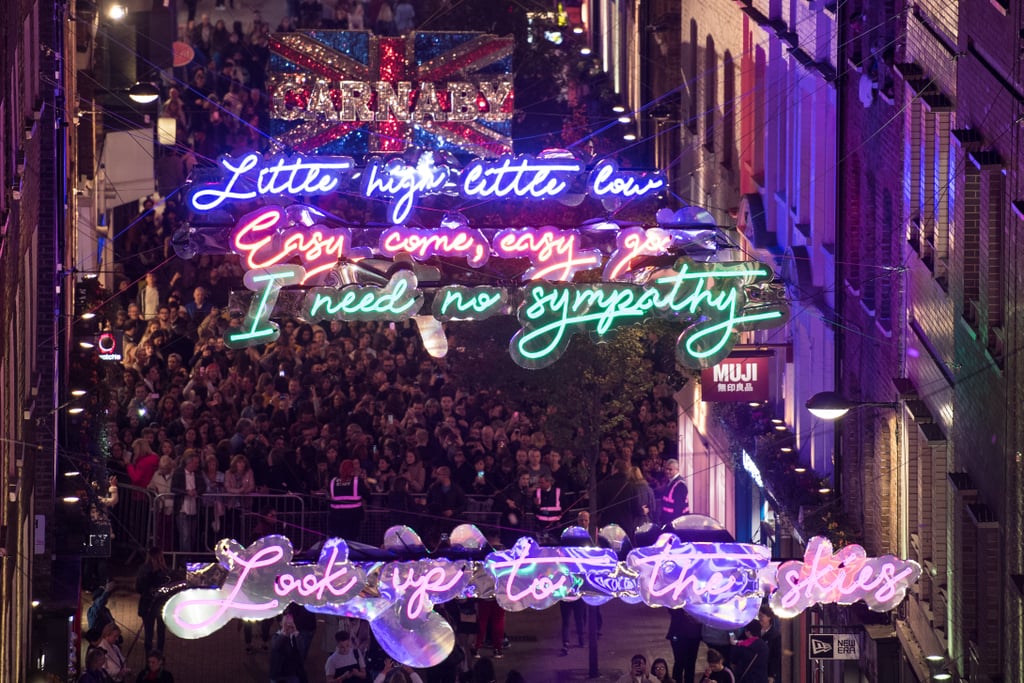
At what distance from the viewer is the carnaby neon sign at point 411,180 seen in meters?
27.1

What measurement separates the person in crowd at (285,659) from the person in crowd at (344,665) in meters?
0.43

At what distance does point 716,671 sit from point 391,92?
21.0m

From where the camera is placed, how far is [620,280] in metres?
26.8

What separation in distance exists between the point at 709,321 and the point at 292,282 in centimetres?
417

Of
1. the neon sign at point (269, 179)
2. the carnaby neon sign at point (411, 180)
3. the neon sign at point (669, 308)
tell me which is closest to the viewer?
the neon sign at point (669, 308)

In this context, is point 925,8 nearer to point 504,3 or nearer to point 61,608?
point 61,608

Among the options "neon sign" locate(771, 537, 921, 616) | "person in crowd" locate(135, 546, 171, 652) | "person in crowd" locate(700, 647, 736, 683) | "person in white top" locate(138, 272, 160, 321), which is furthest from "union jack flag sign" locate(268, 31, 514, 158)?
"neon sign" locate(771, 537, 921, 616)

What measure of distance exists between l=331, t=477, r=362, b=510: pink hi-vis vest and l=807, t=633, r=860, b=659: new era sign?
8.46 meters

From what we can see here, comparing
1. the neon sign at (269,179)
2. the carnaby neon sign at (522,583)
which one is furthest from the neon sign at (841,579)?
the neon sign at (269,179)

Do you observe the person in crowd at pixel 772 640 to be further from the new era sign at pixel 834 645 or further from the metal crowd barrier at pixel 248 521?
the metal crowd barrier at pixel 248 521

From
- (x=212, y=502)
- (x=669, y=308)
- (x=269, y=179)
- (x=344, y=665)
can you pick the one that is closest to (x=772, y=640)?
(x=669, y=308)

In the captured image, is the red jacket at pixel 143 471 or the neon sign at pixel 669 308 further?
the red jacket at pixel 143 471

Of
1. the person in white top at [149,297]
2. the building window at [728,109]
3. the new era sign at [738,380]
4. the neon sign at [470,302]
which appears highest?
the building window at [728,109]

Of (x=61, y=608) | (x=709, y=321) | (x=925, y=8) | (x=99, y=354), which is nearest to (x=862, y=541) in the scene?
(x=709, y=321)
